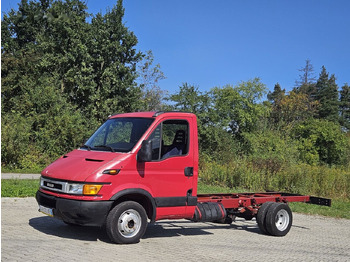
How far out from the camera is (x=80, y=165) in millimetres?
7398

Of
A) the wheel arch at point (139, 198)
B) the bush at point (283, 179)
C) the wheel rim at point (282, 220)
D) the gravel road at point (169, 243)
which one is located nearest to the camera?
the gravel road at point (169, 243)

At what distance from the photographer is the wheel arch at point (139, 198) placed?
7.29 meters

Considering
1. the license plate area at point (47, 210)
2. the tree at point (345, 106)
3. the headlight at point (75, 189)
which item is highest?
the tree at point (345, 106)

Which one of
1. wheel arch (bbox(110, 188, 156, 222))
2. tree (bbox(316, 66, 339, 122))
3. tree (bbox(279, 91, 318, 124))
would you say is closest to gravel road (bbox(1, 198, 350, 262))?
wheel arch (bbox(110, 188, 156, 222))

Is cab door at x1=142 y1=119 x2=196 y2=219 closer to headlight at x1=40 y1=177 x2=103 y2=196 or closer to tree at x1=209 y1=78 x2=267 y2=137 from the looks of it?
headlight at x1=40 y1=177 x2=103 y2=196

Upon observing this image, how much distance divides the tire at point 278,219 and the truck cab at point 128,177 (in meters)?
2.25

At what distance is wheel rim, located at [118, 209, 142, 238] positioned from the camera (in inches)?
289

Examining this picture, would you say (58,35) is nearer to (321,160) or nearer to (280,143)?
(280,143)

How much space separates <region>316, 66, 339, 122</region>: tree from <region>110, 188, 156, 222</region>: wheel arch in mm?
72539

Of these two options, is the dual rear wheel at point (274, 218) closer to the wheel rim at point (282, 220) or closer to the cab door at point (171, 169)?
the wheel rim at point (282, 220)

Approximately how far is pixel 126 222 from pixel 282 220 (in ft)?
14.1

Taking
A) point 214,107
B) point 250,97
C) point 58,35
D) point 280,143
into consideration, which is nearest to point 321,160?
point 280,143

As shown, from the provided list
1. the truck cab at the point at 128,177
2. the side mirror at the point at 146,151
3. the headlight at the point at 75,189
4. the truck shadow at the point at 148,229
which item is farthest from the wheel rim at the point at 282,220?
the headlight at the point at 75,189

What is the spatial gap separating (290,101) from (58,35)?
1442 inches
